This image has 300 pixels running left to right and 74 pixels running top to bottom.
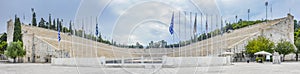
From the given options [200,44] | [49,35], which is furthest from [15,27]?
[200,44]

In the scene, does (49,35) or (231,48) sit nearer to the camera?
(231,48)

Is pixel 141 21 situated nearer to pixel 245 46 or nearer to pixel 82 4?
pixel 82 4

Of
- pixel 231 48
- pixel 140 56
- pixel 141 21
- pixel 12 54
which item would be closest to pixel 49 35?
pixel 12 54

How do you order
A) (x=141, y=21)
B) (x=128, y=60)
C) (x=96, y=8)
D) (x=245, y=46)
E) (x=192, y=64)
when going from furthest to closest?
(x=245, y=46), (x=128, y=60), (x=192, y=64), (x=141, y=21), (x=96, y=8)

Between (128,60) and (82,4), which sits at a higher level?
(82,4)

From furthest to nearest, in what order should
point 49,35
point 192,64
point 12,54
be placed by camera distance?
point 49,35 → point 12,54 → point 192,64

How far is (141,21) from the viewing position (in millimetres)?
13094

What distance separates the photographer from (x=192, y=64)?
25.1 meters

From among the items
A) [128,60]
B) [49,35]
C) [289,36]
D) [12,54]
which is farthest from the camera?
[49,35]

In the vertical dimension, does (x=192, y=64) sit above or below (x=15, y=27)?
below

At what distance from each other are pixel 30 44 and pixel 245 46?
36828 millimetres

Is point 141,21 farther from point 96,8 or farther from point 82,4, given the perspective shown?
point 82,4

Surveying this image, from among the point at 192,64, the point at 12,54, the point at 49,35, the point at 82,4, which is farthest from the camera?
the point at 49,35

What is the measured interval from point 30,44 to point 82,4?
171 ft
